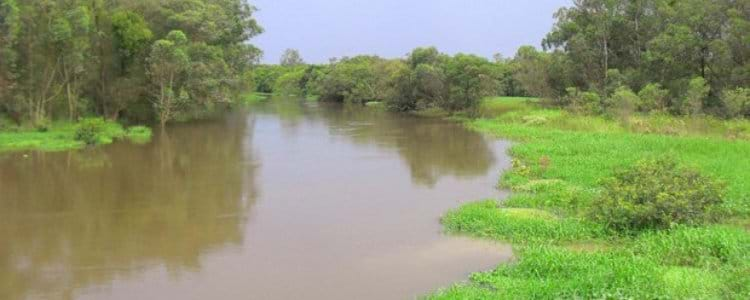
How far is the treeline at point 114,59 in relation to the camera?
28500 millimetres

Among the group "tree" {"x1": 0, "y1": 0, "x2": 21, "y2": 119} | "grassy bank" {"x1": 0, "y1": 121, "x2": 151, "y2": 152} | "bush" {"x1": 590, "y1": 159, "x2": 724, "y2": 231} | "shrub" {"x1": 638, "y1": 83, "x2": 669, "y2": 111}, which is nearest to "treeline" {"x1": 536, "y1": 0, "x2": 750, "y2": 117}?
"shrub" {"x1": 638, "y1": 83, "x2": 669, "y2": 111}

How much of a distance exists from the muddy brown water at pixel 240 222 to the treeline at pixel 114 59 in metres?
6.19

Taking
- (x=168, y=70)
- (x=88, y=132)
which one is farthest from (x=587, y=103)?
(x=88, y=132)

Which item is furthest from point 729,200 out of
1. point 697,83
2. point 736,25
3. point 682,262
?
point 736,25

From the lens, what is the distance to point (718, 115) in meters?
30.4

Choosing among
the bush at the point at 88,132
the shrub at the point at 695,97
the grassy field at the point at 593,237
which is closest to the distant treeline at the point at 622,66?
the shrub at the point at 695,97

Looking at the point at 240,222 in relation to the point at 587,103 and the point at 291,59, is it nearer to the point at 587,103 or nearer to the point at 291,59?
the point at 587,103

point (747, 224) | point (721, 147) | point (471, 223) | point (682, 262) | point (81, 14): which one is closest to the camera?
point (682, 262)

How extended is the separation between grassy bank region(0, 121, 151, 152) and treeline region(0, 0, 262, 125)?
0.99 metres

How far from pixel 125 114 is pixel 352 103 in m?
35.0

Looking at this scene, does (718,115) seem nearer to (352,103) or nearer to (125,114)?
(125,114)

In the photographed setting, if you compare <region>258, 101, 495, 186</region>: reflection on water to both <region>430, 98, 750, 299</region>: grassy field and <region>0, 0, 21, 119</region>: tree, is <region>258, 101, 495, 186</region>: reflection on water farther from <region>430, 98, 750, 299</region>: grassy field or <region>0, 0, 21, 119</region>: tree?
<region>0, 0, 21, 119</region>: tree

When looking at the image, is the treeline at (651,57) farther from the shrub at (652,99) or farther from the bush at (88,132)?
the bush at (88,132)

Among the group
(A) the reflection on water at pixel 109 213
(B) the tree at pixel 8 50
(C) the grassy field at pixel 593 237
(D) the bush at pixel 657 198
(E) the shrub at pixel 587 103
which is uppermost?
(B) the tree at pixel 8 50
